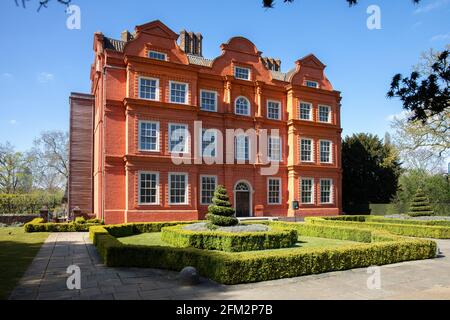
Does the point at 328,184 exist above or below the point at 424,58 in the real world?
below

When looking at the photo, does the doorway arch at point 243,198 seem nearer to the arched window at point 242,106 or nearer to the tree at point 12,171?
the arched window at point 242,106

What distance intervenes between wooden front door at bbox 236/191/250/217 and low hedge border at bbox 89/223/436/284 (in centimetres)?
1594

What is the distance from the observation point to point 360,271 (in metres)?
10.4

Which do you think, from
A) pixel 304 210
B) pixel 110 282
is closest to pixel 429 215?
pixel 304 210

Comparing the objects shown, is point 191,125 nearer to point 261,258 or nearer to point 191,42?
point 191,42

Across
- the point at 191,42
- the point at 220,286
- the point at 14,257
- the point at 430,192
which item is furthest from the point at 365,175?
the point at 14,257

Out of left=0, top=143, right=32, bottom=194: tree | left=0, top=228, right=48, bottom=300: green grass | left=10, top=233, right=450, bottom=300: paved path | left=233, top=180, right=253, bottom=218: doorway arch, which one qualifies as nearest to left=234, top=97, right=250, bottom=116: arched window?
left=233, top=180, right=253, bottom=218: doorway arch

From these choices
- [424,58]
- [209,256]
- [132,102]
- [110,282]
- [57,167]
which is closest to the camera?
[110,282]

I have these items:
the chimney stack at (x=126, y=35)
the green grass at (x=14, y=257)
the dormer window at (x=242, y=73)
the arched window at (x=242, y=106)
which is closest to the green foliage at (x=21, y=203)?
the green grass at (x=14, y=257)

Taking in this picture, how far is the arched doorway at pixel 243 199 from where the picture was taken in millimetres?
27766

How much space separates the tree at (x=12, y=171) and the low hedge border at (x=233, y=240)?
143 ft

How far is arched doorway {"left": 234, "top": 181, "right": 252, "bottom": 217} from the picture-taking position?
27.8 metres
